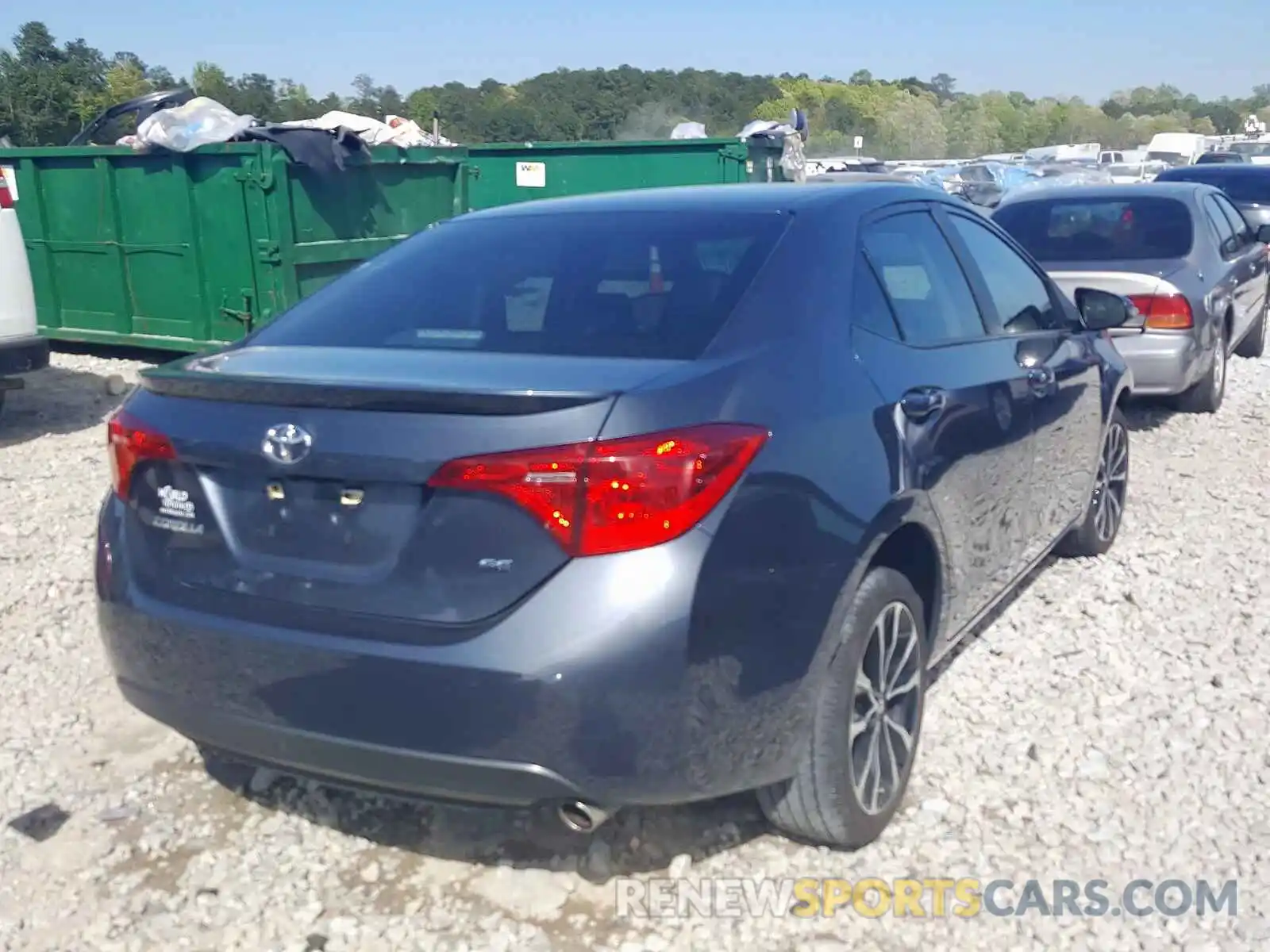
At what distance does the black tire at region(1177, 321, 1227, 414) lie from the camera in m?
8.25

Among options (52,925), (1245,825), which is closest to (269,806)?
(52,925)

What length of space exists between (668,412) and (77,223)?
29.8 feet

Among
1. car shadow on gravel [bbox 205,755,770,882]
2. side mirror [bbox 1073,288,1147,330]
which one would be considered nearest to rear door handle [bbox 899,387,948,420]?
car shadow on gravel [bbox 205,755,770,882]

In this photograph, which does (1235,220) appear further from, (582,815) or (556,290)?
(582,815)

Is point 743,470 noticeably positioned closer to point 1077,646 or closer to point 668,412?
point 668,412

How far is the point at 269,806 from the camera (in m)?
3.50

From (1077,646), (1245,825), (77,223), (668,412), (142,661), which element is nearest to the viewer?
(668,412)

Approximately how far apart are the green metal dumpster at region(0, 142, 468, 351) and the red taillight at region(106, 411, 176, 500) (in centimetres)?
627

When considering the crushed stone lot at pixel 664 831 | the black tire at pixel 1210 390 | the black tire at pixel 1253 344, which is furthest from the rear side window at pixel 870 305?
the black tire at pixel 1253 344

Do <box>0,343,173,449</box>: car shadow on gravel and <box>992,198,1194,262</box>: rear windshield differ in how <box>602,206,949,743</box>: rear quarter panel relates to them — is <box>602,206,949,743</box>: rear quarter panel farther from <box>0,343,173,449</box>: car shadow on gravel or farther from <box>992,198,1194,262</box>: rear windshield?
<box>0,343,173,449</box>: car shadow on gravel

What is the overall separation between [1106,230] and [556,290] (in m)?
6.02

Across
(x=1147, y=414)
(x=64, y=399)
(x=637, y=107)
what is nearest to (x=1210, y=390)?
(x=1147, y=414)

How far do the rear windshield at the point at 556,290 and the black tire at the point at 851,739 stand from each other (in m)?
0.76

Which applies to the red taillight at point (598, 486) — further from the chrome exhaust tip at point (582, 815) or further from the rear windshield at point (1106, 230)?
the rear windshield at point (1106, 230)
